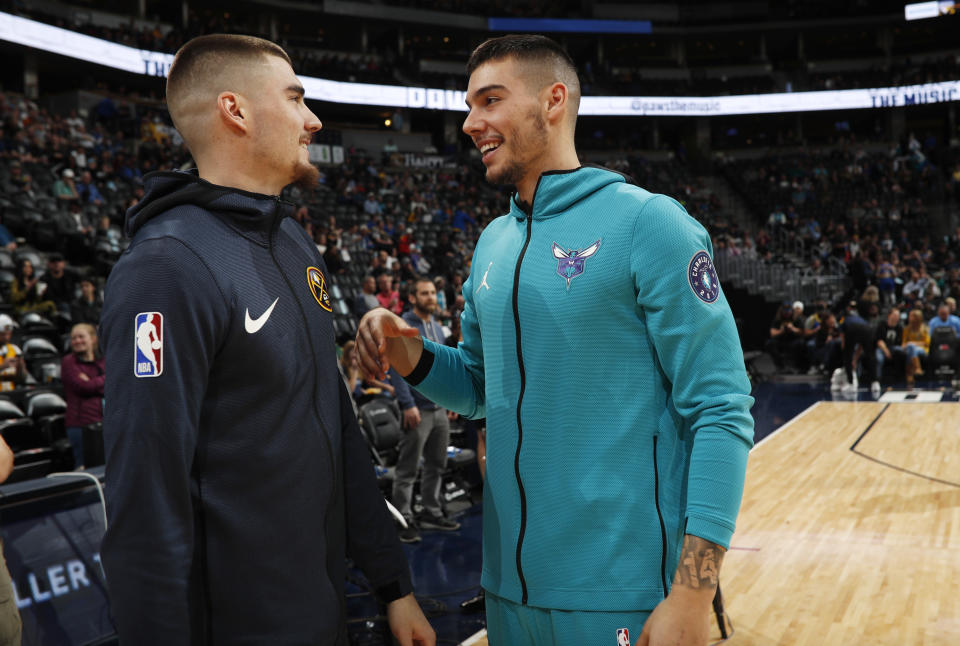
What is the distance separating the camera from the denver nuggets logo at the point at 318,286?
1638 millimetres

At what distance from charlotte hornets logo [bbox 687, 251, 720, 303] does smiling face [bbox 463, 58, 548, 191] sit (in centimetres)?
46

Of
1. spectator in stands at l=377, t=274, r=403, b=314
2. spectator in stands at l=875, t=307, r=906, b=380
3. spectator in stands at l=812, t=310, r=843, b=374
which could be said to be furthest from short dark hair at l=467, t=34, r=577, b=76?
spectator in stands at l=812, t=310, r=843, b=374

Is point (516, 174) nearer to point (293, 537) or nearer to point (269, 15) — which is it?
point (293, 537)

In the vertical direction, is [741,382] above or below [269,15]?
below

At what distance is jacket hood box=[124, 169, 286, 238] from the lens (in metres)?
1.43

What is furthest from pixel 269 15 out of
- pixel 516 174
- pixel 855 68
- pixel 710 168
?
pixel 516 174

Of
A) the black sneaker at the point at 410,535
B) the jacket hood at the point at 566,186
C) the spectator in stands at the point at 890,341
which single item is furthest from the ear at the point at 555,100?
the spectator in stands at the point at 890,341

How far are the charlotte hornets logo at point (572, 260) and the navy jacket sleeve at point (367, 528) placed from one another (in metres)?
0.53

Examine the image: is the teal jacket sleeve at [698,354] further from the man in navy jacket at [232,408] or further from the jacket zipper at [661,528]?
the man in navy jacket at [232,408]

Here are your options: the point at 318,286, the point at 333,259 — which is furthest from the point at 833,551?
the point at 333,259

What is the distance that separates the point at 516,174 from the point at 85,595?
10.5 feet

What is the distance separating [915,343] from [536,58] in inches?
582

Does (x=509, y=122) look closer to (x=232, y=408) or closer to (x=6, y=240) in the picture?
(x=232, y=408)

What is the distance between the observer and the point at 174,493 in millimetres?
1262
